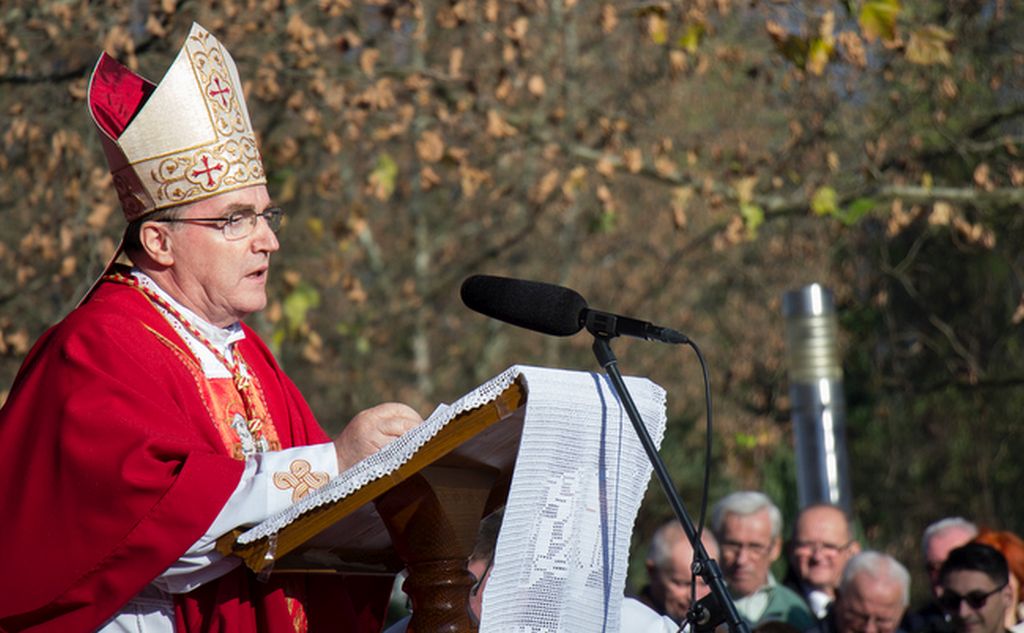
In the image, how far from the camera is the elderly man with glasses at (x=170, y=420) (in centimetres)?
315

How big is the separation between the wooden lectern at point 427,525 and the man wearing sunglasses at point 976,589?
11.2ft

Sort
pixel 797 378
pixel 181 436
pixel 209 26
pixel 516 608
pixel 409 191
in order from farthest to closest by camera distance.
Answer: pixel 409 191 → pixel 797 378 → pixel 209 26 → pixel 181 436 → pixel 516 608

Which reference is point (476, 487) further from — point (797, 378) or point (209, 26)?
point (797, 378)

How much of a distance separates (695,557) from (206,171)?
1.44 meters

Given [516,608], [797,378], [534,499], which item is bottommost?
[516,608]

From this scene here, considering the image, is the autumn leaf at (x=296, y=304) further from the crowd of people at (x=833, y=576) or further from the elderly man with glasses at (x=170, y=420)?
the elderly man with glasses at (x=170, y=420)

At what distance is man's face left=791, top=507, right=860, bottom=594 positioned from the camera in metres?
7.70

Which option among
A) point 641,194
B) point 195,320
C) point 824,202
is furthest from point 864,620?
point 641,194

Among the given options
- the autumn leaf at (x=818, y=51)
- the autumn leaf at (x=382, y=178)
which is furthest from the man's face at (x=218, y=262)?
the autumn leaf at (x=382, y=178)

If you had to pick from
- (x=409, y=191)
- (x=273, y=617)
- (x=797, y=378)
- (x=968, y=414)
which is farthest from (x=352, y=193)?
(x=273, y=617)

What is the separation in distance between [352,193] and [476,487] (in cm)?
1388

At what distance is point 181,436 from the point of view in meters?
3.27

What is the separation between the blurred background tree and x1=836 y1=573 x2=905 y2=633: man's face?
311cm

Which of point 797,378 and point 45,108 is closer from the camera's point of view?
point 45,108
